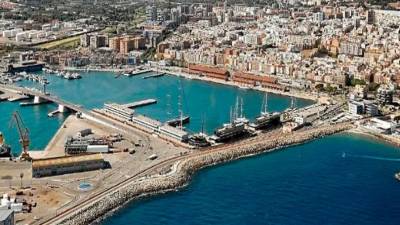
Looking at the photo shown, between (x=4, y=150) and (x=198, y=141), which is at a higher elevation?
(x=198, y=141)

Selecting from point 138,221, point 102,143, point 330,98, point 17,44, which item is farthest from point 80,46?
point 138,221

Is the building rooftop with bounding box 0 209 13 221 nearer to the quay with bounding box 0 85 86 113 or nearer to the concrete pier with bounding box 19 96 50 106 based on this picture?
the quay with bounding box 0 85 86 113

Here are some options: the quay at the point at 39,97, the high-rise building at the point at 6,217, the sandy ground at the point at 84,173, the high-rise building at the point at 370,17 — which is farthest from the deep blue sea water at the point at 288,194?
the high-rise building at the point at 370,17

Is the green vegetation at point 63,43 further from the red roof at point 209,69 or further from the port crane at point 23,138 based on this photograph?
the port crane at point 23,138

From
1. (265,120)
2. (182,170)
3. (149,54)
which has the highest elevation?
(149,54)

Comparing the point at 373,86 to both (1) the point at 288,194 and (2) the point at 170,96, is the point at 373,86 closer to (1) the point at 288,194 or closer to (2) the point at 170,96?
(2) the point at 170,96

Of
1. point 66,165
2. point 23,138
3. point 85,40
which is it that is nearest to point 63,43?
point 85,40
